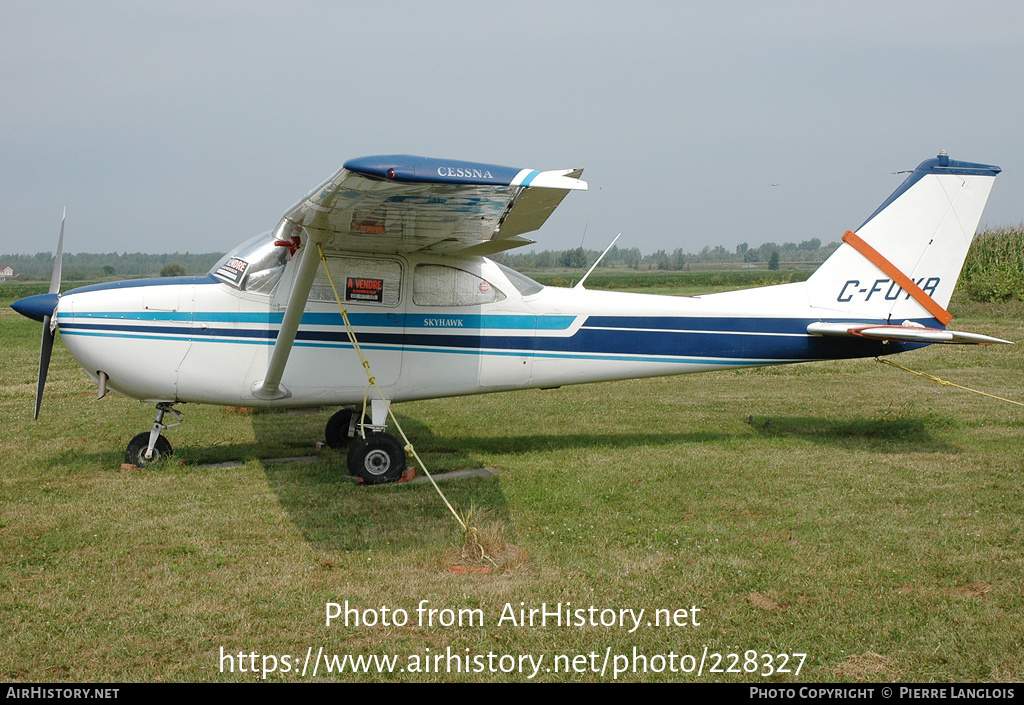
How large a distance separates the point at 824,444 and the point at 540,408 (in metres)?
3.84

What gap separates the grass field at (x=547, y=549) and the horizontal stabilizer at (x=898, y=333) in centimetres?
116

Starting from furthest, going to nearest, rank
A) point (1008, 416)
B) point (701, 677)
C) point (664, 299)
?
point (1008, 416), point (664, 299), point (701, 677)

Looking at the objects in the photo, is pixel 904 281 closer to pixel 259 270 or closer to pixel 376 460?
pixel 376 460

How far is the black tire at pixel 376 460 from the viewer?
22.9 feet

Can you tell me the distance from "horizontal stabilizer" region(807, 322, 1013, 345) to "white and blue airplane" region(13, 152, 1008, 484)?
0.9 inches

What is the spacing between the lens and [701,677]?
3703 millimetres

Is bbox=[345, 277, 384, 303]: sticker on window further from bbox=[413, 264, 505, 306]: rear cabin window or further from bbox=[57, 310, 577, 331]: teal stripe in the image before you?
bbox=[413, 264, 505, 306]: rear cabin window

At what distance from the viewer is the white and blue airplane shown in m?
6.97

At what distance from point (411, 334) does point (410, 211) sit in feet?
6.27

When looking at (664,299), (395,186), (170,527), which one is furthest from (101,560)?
(664,299)

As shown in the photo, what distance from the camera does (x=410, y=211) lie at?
5.72 metres

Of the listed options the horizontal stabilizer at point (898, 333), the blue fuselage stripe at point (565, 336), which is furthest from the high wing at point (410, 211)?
the horizontal stabilizer at point (898, 333)

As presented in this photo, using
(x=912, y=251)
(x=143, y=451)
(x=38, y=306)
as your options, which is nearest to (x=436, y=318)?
(x=143, y=451)

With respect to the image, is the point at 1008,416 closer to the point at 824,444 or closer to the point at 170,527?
the point at 824,444
